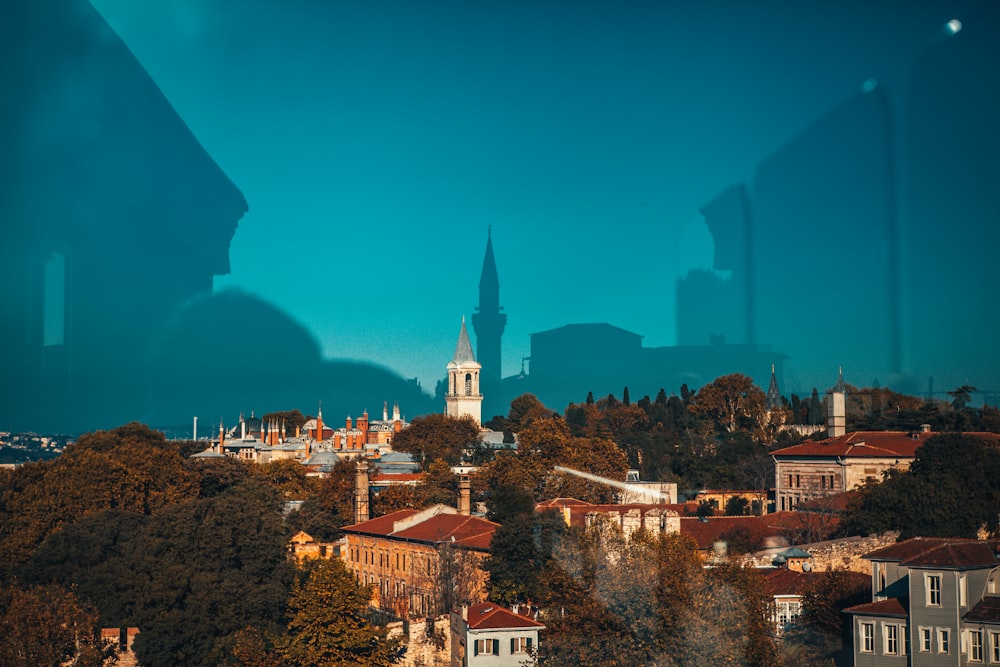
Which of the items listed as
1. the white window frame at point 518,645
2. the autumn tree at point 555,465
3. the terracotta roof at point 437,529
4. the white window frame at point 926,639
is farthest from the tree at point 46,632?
the white window frame at point 926,639

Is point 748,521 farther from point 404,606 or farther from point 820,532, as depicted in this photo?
point 404,606

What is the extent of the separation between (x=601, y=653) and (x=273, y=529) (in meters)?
13.4

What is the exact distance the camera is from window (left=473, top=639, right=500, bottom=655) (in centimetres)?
2595

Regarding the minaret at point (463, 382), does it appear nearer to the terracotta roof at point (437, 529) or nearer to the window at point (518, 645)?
the terracotta roof at point (437, 529)

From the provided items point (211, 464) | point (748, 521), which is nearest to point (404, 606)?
point (748, 521)

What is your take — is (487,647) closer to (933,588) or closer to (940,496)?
(933,588)

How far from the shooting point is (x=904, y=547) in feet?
82.8

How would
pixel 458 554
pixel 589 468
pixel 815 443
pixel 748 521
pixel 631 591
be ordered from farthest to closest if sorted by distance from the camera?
pixel 589 468, pixel 815 443, pixel 748 521, pixel 458 554, pixel 631 591

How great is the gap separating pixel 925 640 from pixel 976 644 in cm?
83

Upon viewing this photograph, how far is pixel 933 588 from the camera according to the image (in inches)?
899

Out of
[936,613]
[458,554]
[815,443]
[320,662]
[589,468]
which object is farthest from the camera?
[589,468]

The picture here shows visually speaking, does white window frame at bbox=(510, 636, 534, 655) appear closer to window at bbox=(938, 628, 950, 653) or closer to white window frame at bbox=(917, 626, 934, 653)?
white window frame at bbox=(917, 626, 934, 653)

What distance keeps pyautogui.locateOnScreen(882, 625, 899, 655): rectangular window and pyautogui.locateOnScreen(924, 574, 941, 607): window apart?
81cm

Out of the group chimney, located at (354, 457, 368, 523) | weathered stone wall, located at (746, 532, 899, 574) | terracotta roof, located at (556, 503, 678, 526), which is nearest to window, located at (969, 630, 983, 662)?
weathered stone wall, located at (746, 532, 899, 574)
